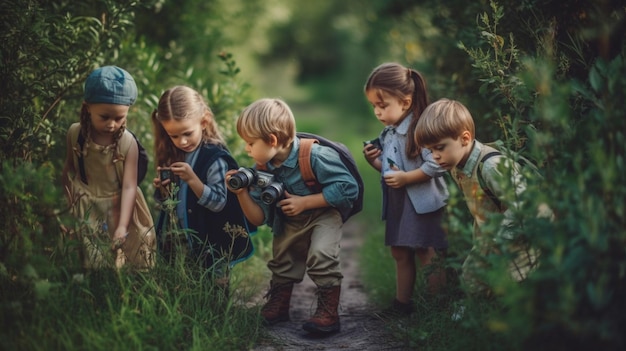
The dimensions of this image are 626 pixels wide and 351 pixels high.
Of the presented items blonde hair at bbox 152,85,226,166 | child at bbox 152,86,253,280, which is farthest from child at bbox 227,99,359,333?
blonde hair at bbox 152,85,226,166

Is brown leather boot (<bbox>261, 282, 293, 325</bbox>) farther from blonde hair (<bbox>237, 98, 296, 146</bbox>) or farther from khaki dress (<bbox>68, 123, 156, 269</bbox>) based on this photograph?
blonde hair (<bbox>237, 98, 296, 146</bbox>)

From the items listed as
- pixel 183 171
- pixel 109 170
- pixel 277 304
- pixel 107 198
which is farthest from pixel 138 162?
pixel 277 304

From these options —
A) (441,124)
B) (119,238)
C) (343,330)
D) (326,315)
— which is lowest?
(343,330)

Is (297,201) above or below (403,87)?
below

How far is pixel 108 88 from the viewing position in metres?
3.63

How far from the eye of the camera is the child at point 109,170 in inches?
144

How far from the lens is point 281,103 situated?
3904mm

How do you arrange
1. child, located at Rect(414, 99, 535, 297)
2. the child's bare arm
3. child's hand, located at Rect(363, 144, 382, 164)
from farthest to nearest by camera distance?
child's hand, located at Rect(363, 144, 382, 164) → the child's bare arm → child, located at Rect(414, 99, 535, 297)

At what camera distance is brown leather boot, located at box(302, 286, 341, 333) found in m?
3.89

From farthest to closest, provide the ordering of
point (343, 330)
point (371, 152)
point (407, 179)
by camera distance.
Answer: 1. point (371, 152)
2. point (343, 330)
3. point (407, 179)

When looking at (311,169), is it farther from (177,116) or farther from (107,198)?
(107,198)

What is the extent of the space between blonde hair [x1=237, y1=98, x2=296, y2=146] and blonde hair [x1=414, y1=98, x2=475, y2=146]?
80cm

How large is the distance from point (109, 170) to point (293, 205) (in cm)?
117

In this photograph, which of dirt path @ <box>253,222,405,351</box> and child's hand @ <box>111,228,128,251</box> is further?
dirt path @ <box>253,222,405,351</box>
